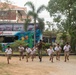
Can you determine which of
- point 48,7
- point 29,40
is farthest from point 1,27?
point 48,7

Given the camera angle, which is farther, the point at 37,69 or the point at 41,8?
the point at 41,8

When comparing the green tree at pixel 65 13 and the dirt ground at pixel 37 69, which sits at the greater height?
the green tree at pixel 65 13

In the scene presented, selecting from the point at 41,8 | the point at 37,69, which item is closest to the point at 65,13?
the point at 41,8

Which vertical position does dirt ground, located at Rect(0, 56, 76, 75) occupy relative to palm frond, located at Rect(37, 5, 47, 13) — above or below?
below

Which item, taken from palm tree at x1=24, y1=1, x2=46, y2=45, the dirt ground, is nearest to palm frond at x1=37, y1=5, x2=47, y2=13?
palm tree at x1=24, y1=1, x2=46, y2=45

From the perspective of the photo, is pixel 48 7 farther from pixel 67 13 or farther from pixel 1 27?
pixel 1 27

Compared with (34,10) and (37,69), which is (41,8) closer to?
(34,10)

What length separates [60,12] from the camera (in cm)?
4281

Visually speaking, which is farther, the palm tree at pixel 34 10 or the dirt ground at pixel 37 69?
the palm tree at pixel 34 10

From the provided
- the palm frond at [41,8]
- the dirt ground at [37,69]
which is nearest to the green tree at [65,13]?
the palm frond at [41,8]

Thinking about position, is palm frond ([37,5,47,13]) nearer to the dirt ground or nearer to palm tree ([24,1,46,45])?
palm tree ([24,1,46,45])

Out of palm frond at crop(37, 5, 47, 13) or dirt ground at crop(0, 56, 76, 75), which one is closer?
dirt ground at crop(0, 56, 76, 75)

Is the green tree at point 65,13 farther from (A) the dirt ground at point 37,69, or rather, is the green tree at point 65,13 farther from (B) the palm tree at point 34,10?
(A) the dirt ground at point 37,69

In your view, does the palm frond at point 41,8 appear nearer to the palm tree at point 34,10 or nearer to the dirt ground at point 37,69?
the palm tree at point 34,10
